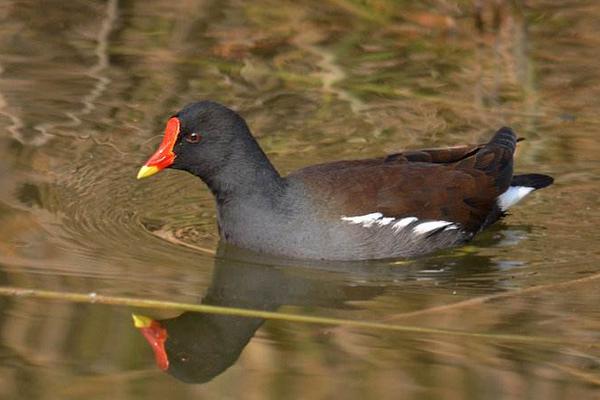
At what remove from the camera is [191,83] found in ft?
28.2

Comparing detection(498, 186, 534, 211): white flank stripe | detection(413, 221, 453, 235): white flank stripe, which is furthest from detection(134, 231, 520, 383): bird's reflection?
detection(498, 186, 534, 211): white flank stripe

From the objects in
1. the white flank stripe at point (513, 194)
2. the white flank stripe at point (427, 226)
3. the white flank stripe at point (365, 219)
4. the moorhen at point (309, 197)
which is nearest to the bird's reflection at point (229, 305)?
the moorhen at point (309, 197)

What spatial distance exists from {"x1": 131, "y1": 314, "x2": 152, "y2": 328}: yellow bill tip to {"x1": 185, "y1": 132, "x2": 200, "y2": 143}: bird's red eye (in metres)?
1.06

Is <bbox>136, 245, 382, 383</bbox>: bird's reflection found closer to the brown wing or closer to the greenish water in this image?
the greenish water

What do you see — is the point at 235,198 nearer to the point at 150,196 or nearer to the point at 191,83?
the point at 150,196

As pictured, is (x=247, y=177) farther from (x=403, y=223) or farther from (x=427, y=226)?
(x=427, y=226)

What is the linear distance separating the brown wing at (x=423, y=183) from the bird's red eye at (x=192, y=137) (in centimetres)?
50

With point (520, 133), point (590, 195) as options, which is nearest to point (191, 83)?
point (520, 133)

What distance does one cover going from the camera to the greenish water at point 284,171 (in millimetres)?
5242

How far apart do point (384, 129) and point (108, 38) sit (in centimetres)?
220

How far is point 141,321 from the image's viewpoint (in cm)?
565

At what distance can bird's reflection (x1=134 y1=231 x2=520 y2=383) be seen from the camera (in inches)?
212

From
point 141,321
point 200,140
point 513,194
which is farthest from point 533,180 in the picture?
point 141,321

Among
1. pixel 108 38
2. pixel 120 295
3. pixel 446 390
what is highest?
pixel 446 390
